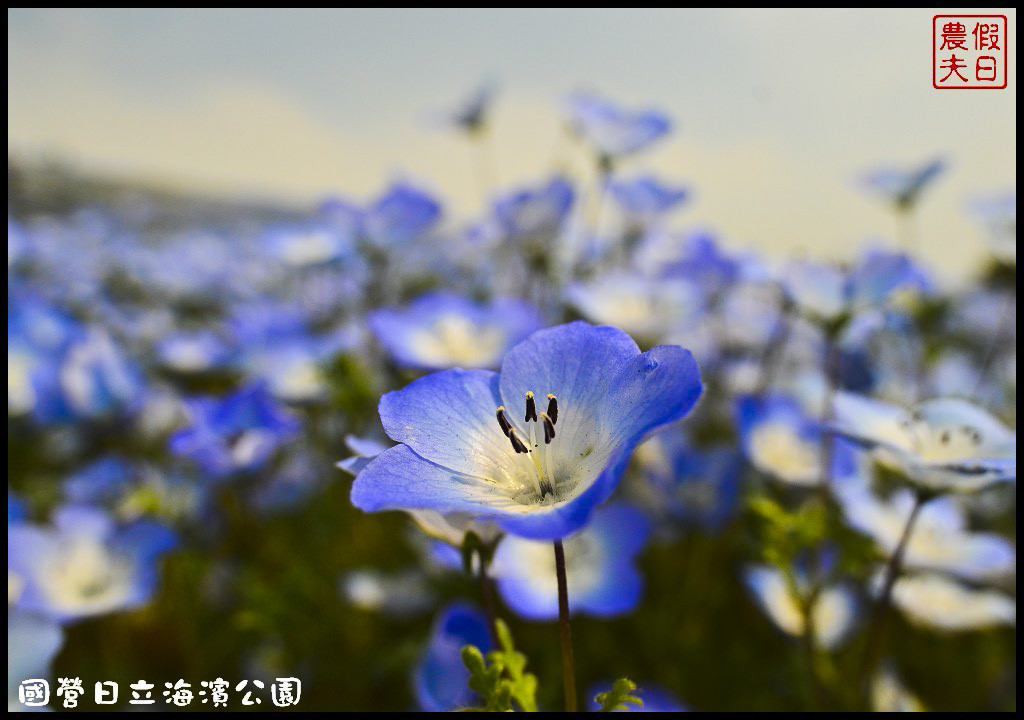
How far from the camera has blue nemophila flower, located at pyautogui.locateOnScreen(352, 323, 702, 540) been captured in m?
0.69

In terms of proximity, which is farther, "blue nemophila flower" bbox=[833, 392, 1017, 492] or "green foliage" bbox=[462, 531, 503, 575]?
"blue nemophila flower" bbox=[833, 392, 1017, 492]

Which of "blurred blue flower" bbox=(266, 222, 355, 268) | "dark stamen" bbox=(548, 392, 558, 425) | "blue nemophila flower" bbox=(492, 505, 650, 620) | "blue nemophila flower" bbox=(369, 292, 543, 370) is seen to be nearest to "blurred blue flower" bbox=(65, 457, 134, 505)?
"blurred blue flower" bbox=(266, 222, 355, 268)

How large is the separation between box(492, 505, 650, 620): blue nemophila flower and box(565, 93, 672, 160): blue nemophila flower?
1051 millimetres

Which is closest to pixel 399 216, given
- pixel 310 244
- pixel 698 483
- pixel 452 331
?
pixel 452 331

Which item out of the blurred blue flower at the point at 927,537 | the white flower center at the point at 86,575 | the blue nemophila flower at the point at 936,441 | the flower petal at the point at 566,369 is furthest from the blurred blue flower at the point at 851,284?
the white flower center at the point at 86,575

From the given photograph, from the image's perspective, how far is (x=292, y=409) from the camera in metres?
2.42

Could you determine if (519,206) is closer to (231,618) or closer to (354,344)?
(354,344)

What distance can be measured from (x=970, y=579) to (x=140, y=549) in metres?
2.24

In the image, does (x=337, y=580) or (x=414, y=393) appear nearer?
(x=414, y=393)

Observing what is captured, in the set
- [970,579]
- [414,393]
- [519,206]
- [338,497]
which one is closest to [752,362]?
[970,579]

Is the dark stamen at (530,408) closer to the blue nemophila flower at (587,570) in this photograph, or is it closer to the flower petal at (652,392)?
the flower petal at (652,392)

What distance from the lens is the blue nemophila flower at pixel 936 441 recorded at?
1.05 metres

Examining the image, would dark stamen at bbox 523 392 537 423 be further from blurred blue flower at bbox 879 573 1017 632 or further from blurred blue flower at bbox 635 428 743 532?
blurred blue flower at bbox 879 573 1017 632

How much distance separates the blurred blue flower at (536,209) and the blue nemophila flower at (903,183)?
1.01 m
